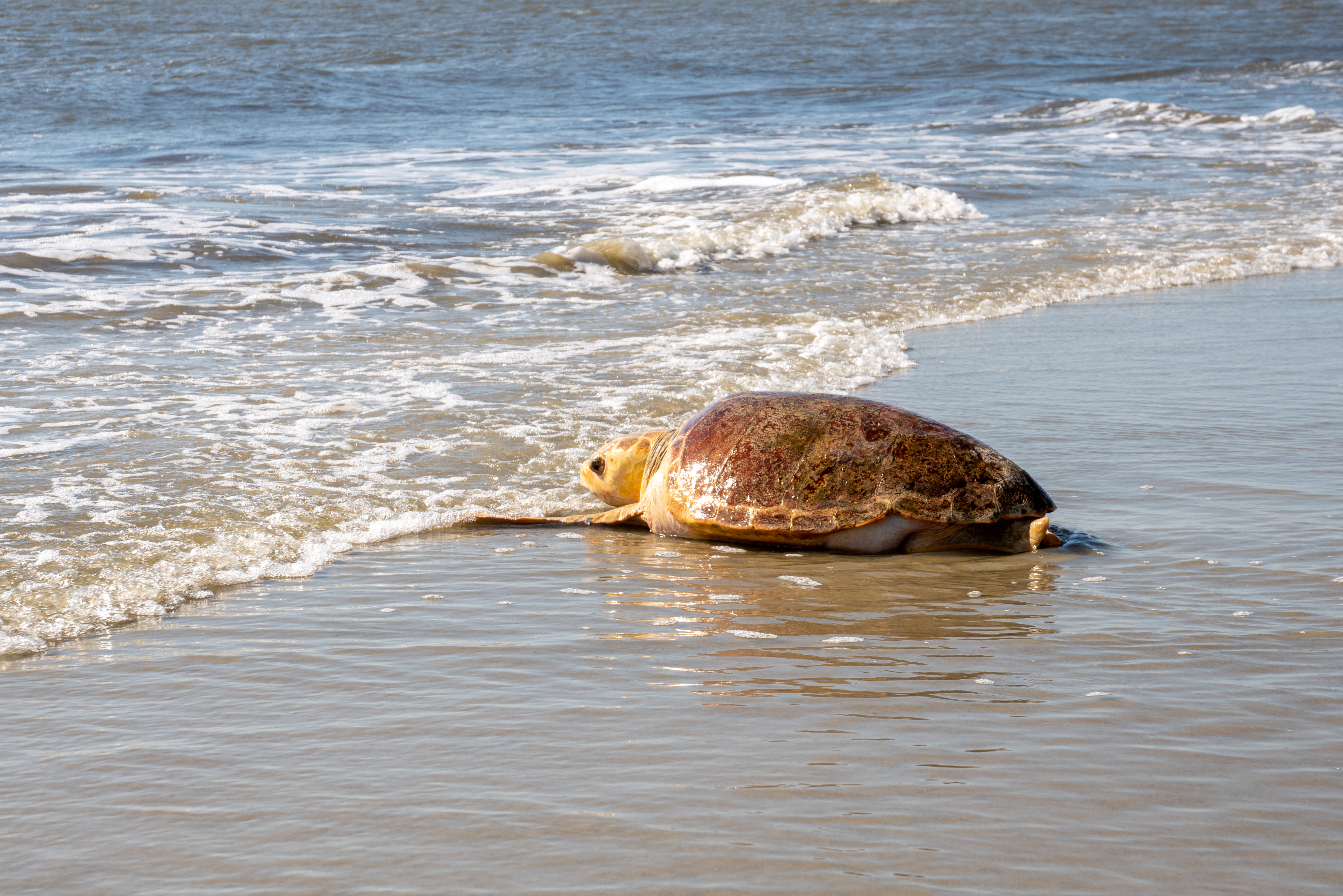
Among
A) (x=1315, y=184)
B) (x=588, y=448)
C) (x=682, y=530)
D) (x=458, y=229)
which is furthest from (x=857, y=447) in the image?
(x=1315, y=184)

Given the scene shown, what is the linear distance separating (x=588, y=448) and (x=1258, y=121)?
66.7ft

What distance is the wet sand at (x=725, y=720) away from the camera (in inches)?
87.9

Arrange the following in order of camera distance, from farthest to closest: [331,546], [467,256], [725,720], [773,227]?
[773,227]
[467,256]
[331,546]
[725,720]

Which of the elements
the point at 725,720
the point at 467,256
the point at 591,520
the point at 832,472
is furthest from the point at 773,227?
the point at 725,720

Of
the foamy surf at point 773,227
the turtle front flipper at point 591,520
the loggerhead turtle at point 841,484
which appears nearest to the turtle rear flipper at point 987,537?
the loggerhead turtle at point 841,484

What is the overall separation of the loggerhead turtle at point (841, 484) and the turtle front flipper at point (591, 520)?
5 cm

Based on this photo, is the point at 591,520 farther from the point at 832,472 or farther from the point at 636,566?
the point at 832,472

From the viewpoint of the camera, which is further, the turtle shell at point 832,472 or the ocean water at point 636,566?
the turtle shell at point 832,472

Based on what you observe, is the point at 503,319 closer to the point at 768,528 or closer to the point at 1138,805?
the point at 768,528

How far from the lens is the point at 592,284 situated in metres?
9.84

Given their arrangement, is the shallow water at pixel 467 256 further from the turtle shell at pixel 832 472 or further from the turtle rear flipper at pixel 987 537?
the turtle rear flipper at pixel 987 537

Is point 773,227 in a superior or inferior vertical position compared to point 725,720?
superior

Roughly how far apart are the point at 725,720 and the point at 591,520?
1874 mm

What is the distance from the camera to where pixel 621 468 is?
4.71m
